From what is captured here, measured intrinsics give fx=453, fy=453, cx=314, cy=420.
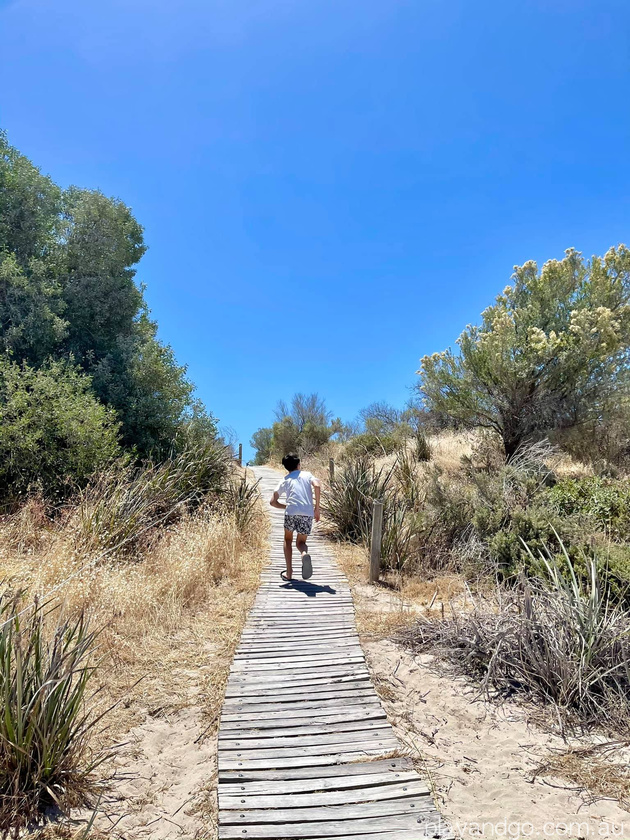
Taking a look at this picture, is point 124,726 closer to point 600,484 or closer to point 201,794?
point 201,794

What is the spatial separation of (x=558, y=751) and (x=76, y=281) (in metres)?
13.0

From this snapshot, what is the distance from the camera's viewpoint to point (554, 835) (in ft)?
7.98

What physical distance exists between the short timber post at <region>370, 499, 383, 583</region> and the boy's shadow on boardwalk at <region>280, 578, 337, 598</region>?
2.22 feet

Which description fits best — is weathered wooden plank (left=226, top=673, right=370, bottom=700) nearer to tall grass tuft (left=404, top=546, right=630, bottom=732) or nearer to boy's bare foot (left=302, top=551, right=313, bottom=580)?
tall grass tuft (left=404, top=546, right=630, bottom=732)

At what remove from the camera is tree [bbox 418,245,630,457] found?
436 inches

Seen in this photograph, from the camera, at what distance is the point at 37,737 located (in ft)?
8.32

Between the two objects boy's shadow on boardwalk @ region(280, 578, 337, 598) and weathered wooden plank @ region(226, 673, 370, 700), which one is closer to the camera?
weathered wooden plank @ region(226, 673, 370, 700)

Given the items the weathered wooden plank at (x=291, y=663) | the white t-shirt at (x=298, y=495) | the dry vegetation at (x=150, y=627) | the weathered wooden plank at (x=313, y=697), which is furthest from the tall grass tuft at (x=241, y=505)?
the weathered wooden plank at (x=313, y=697)

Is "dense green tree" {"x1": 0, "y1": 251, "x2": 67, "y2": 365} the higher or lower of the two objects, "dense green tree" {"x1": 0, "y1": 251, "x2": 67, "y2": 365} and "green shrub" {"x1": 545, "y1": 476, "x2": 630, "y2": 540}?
the higher

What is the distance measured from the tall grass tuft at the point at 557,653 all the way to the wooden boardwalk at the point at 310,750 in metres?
1.12

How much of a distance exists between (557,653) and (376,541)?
3.12 m

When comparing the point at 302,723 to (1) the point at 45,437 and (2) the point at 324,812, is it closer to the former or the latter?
(2) the point at 324,812

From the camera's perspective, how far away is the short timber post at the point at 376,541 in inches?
262

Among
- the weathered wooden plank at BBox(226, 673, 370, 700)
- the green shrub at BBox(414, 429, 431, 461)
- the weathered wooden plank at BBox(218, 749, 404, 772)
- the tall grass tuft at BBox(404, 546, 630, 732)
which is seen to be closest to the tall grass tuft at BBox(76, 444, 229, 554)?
the weathered wooden plank at BBox(226, 673, 370, 700)
